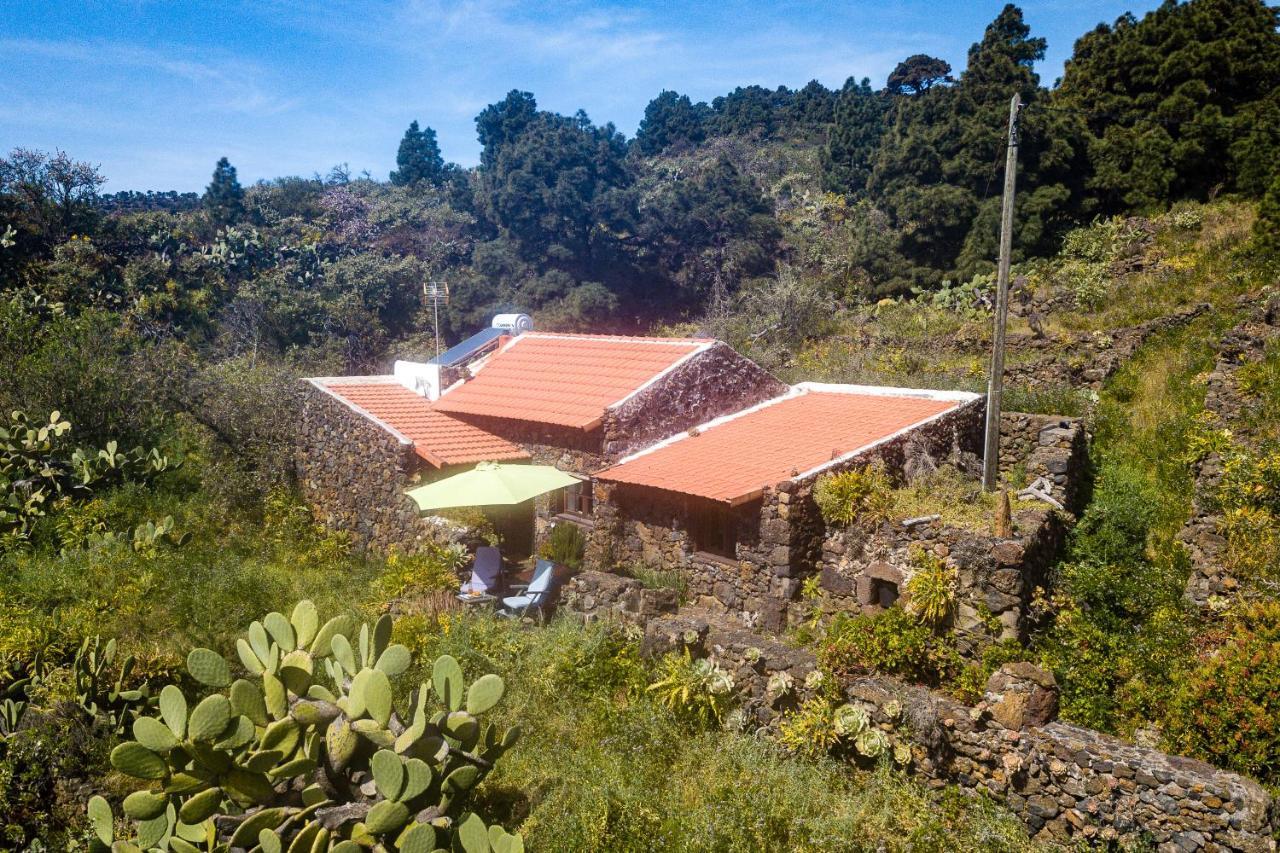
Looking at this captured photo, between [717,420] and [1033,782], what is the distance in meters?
9.62

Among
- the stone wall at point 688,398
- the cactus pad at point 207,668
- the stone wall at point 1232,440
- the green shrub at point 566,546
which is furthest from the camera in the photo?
the stone wall at point 688,398

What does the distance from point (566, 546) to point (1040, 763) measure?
8.57m

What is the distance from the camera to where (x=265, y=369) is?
68.5 feet

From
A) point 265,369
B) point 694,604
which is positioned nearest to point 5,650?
point 694,604

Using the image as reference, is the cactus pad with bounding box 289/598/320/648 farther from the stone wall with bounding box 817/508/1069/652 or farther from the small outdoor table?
the stone wall with bounding box 817/508/1069/652

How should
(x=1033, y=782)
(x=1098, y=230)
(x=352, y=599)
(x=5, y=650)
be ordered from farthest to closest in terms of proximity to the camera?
1. (x=1098, y=230)
2. (x=352, y=599)
3. (x=5, y=650)
4. (x=1033, y=782)

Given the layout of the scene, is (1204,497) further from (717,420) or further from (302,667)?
(302,667)

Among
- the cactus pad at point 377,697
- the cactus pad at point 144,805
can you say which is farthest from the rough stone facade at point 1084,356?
the cactus pad at point 144,805

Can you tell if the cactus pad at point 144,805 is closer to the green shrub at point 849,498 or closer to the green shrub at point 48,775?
the green shrub at point 48,775

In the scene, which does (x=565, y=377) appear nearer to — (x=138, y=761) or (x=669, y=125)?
(x=138, y=761)

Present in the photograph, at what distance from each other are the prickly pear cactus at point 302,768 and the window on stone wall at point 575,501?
8261mm

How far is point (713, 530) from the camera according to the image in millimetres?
12766

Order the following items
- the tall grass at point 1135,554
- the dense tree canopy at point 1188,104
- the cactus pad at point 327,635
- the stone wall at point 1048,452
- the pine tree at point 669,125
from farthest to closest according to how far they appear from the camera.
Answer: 1. the pine tree at point 669,125
2. the dense tree canopy at point 1188,104
3. the stone wall at point 1048,452
4. the tall grass at point 1135,554
5. the cactus pad at point 327,635

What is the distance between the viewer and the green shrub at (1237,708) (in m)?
7.48
